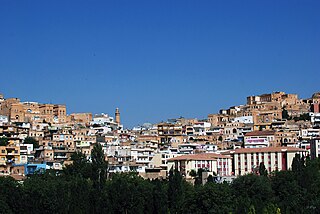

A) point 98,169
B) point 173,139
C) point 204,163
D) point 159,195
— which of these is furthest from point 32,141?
point 159,195

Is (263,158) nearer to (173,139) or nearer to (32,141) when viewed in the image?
(173,139)

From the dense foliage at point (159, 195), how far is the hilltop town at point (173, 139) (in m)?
5.94

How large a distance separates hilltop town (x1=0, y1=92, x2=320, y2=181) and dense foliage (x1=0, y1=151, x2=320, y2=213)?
5.94 metres

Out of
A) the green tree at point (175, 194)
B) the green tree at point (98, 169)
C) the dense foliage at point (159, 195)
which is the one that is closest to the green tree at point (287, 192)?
the dense foliage at point (159, 195)

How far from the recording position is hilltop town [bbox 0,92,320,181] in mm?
55750

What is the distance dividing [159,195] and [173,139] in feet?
120

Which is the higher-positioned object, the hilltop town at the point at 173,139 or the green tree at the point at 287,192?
the hilltop town at the point at 173,139

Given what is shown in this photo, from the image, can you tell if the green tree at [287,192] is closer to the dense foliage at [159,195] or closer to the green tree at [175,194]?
the dense foliage at [159,195]

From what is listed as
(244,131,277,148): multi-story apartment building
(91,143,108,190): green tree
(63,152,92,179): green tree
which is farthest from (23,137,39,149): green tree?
(91,143,108,190): green tree

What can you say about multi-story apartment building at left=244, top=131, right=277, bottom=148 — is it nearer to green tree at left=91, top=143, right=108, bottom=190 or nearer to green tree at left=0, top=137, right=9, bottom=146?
green tree at left=0, top=137, right=9, bottom=146

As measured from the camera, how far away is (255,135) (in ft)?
219

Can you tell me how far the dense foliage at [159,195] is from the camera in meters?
35.5

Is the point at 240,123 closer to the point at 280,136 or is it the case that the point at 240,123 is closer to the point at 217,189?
the point at 280,136

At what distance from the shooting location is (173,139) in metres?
72.9
